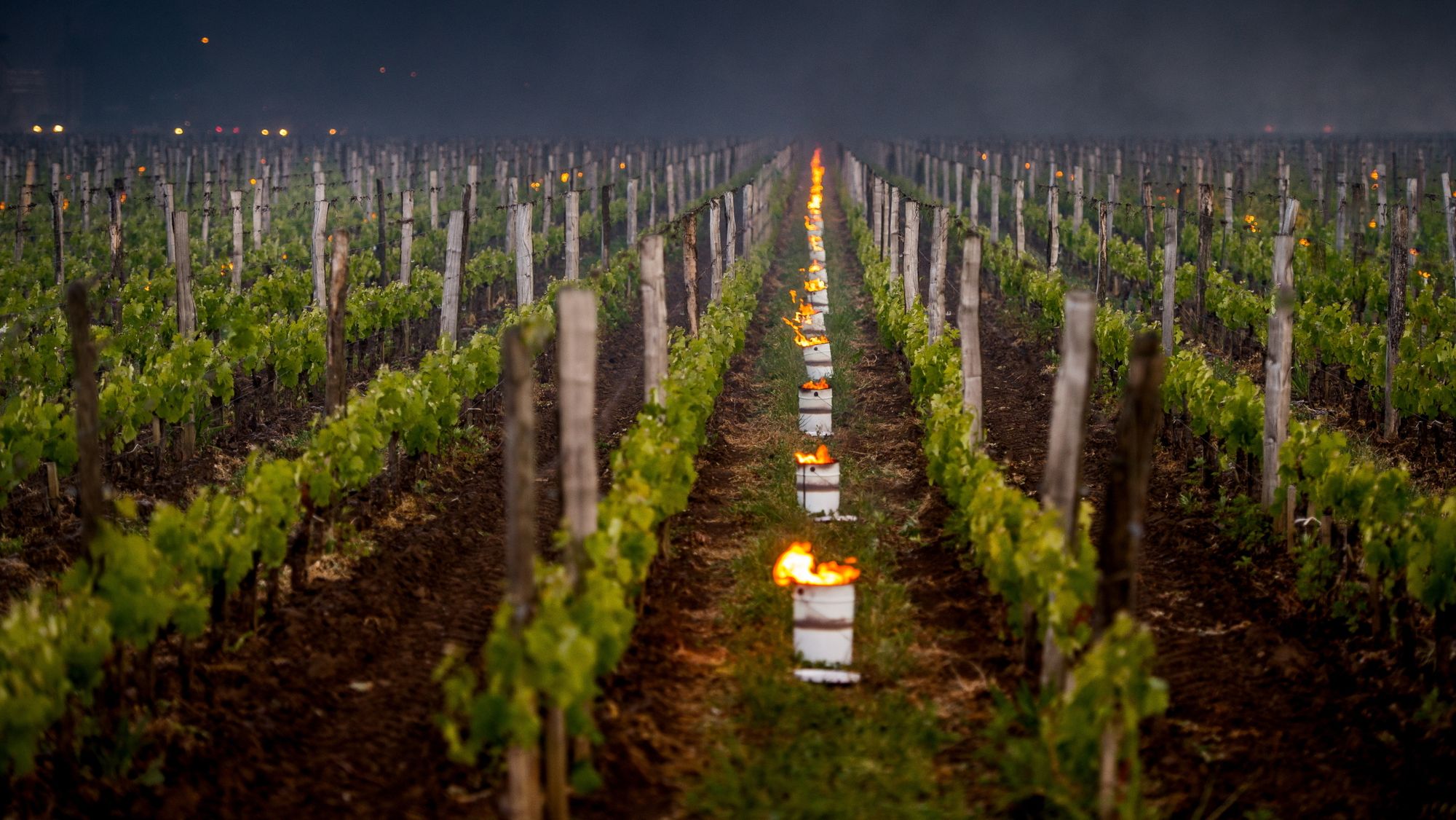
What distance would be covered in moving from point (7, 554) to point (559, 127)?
132 metres

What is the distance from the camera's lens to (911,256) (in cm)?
1767

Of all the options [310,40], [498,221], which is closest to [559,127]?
[310,40]

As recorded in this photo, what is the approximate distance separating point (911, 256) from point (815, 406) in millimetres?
5592

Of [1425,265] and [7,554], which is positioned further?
[1425,265]

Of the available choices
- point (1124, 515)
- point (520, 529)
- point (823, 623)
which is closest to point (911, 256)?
point (823, 623)

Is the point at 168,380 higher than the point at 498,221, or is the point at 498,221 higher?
the point at 498,221

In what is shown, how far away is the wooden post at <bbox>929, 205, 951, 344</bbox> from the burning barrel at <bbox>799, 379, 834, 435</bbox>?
138 centimetres

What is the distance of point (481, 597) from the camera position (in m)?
8.80

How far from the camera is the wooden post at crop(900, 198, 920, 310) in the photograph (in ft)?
56.7

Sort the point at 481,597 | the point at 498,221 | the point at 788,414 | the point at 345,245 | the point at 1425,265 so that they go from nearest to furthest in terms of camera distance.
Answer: the point at 481,597 → the point at 345,245 → the point at 788,414 → the point at 1425,265 → the point at 498,221

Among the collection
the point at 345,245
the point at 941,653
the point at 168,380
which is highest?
the point at 345,245

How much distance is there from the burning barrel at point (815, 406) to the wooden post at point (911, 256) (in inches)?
152

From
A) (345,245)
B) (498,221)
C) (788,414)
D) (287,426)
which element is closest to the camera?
(345,245)

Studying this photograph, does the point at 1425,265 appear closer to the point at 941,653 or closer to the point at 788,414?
the point at 788,414
